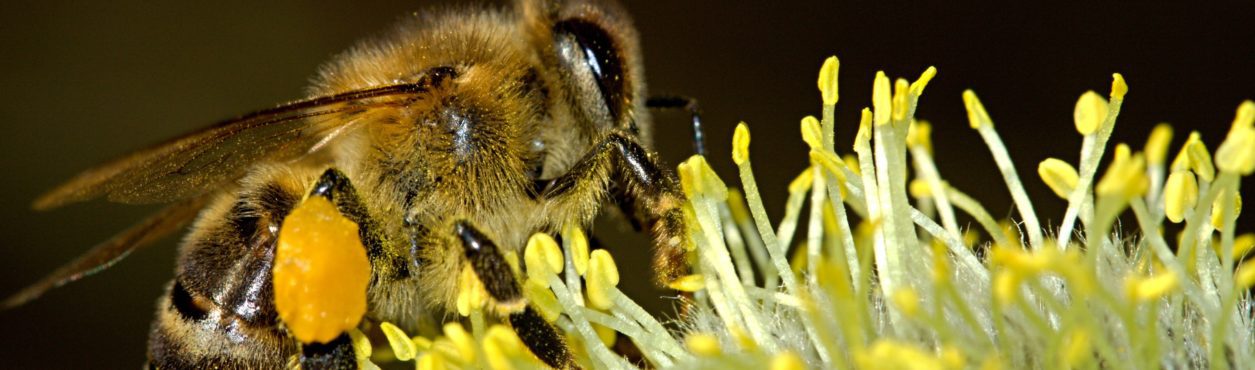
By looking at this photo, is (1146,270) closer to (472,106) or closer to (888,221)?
(888,221)

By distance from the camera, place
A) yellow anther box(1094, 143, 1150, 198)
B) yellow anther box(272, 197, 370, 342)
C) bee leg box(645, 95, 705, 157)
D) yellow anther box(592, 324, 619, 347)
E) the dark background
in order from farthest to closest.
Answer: the dark background
bee leg box(645, 95, 705, 157)
yellow anther box(592, 324, 619, 347)
yellow anther box(272, 197, 370, 342)
yellow anther box(1094, 143, 1150, 198)

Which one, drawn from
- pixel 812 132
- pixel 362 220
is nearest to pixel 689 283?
pixel 812 132

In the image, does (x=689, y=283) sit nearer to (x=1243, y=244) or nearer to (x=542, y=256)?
(x=542, y=256)

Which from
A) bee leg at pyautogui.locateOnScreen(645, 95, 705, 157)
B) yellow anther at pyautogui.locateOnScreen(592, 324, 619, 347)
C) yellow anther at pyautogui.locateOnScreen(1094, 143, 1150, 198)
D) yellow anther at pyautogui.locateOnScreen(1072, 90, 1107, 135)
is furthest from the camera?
bee leg at pyautogui.locateOnScreen(645, 95, 705, 157)

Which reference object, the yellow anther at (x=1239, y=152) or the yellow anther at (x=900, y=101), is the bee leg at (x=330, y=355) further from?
the yellow anther at (x=1239, y=152)

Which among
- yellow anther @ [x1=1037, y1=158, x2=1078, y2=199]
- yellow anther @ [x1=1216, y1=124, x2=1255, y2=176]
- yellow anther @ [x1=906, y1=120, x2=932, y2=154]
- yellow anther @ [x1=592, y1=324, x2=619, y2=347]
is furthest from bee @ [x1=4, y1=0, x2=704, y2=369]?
yellow anther @ [x1=1216, y1=124, x2=1255, y2=176]

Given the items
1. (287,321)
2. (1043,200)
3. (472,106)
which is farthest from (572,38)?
(1043,200)

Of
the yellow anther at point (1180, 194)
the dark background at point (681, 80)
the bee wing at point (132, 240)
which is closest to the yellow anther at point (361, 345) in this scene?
the bee wing at point (132, 240)

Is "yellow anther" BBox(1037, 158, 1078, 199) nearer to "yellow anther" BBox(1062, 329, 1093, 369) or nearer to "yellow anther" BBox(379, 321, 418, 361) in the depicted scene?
"yellow anther" BBox(1062, 329, 1093, 369)
